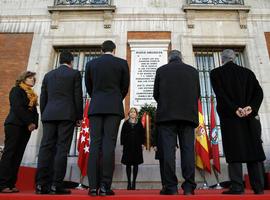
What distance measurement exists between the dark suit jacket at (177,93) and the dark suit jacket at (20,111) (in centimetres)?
225

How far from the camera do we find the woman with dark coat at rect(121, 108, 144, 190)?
6.46 metres

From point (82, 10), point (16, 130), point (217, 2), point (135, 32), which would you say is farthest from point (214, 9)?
point (16, 130)

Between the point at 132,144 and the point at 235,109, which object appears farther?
the point at 132,144

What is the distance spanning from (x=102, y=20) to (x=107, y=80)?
6833mm

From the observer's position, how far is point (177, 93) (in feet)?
13.4

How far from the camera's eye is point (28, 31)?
10.2 metres

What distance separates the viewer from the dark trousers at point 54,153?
13.1ft

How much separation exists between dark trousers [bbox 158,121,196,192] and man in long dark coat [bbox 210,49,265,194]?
1.78 feet

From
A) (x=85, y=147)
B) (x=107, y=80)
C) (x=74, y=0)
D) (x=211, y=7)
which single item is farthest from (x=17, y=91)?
(x=211, y=7)

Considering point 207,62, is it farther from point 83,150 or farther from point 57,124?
point 57,124

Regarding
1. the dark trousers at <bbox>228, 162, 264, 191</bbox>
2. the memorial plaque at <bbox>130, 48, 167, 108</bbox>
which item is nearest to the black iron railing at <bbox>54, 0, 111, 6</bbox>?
the memorial plaque at <bbox>130, 48, 167, 108</bbox>

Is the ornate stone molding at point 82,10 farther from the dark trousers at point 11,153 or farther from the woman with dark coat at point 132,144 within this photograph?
the dark trousers at point 11,153

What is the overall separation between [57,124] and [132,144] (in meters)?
2.65

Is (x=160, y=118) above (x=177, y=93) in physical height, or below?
below
